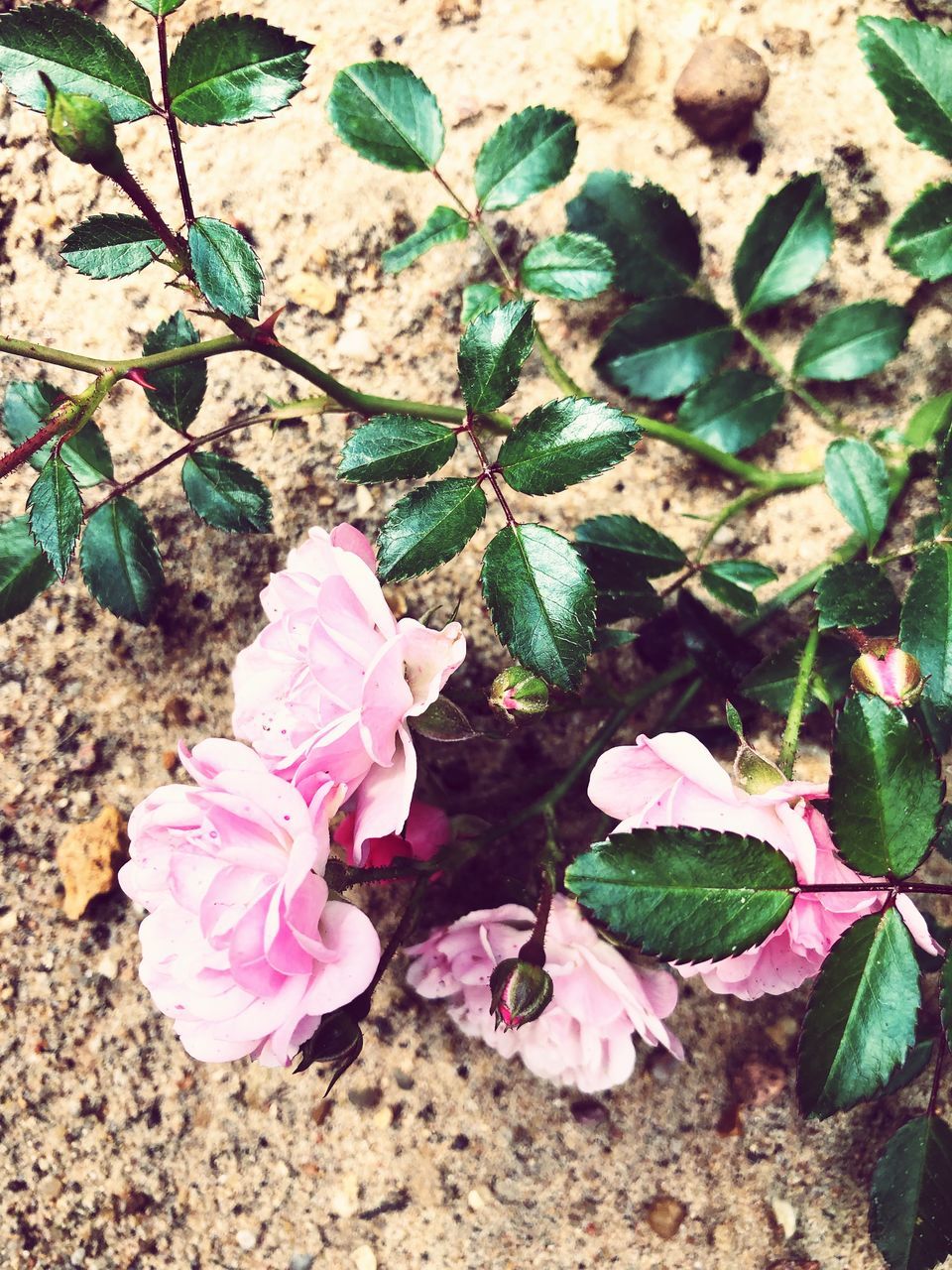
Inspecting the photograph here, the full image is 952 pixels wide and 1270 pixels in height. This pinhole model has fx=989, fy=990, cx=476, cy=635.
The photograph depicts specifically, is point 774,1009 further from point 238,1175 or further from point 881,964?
point 238,1175

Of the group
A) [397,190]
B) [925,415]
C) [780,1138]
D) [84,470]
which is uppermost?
[397,190]

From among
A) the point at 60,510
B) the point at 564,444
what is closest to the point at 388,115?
the point at 564,444

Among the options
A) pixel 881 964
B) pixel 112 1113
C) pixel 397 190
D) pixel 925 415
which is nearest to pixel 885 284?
pixel 925 415

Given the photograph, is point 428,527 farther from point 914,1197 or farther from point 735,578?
point 914,1197

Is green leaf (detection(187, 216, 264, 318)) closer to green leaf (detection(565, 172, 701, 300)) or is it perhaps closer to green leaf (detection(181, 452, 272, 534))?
green leaf (detection(181, 452, 272, 534))

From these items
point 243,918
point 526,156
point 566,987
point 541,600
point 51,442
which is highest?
point 526,156

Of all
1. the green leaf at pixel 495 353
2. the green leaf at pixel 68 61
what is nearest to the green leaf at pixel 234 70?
the green leaf at pixel 68 61

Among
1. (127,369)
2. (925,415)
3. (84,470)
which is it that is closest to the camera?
(127,369)
